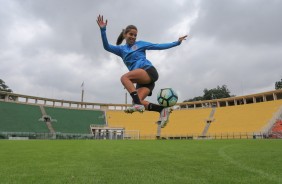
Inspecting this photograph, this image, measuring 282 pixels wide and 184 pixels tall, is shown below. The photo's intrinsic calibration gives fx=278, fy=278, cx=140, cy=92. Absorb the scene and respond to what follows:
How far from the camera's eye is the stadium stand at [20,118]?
49969mm

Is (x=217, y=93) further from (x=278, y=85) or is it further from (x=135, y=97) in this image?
(x=135, y=97)

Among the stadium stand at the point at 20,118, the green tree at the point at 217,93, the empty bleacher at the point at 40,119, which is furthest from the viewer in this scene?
the green tree at the point at 217,93

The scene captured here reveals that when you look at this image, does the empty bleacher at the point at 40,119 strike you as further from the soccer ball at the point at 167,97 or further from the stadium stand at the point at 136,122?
the soccer ball at the point at 167,97

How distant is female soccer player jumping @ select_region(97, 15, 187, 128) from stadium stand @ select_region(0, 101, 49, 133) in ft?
161

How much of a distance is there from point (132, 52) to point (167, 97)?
1.19 meters

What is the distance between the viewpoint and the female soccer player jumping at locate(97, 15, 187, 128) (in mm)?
5480

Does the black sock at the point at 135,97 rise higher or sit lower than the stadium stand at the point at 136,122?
lower

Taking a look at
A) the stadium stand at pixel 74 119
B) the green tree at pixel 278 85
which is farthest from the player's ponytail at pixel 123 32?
the green tree at pixel 278 85

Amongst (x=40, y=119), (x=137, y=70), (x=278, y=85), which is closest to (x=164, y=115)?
(x=137, y=70)

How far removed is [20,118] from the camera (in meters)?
53.8

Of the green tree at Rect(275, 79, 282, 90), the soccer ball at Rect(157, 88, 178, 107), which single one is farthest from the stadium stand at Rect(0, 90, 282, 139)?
the soccer ball at Rect(157, 88, 178, 107)

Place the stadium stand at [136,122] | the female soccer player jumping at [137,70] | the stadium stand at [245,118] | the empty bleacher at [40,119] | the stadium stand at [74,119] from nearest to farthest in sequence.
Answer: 1. the female soccer player jumping at [137,70]
2. the stadium stand at [245,118]
3. the empty bleacher at [40,119]
4. the stadium stand at [74,119]
5. the stadium stand at [136,122]

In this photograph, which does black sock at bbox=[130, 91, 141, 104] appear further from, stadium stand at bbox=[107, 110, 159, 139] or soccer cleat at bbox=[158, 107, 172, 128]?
stadium stand at bbox=[107, 110, 159, 139]

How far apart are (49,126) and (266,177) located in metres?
55.4
